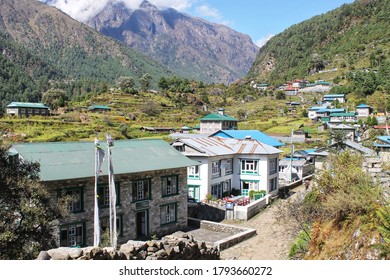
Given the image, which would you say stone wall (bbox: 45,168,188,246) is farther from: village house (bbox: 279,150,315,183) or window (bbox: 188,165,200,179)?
village house (bbox: 279,150,315,183)

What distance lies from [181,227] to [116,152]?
6675 mm

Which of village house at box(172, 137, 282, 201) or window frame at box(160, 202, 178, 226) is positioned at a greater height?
village house at box(172, 137, 282, 201)

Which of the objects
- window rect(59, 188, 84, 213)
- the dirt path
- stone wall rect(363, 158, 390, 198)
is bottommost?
the dirt path

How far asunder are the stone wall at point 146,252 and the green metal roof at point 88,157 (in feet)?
24.3

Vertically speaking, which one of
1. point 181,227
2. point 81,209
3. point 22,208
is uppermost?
point 22,208

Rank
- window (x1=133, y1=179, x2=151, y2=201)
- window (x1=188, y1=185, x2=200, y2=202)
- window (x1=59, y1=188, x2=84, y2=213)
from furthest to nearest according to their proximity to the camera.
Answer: window (x1=188, y1=185, x2=200, y2=202) → window (x1=133, y1=179, x2=151, y2=201) → window (x1=59, y1=188, x2=84, y2=213)

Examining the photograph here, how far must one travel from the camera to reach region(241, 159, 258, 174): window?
3406 centimetres

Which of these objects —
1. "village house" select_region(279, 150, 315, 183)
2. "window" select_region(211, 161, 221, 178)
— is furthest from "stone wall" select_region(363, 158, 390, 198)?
"village house" select_region(279, 150, 315, 183)

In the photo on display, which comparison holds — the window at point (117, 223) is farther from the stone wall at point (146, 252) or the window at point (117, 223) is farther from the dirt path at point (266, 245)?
the stone wall at point (146, 252)

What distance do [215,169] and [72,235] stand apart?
48.8ft

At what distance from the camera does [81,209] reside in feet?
65.4

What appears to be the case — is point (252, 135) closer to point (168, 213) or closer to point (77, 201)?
point (168, 213)

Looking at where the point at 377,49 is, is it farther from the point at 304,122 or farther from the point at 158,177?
the point at 158,177

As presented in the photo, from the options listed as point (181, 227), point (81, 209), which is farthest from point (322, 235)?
point (181, 227)
